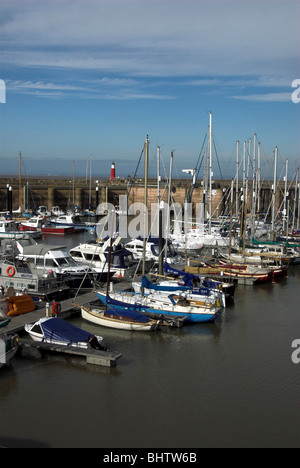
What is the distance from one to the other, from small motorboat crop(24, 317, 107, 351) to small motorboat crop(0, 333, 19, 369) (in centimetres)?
101

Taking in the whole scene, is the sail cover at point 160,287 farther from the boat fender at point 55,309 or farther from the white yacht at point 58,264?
the boat fender at point 55,309

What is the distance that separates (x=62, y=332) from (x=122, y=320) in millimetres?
2519

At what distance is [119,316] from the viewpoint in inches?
664

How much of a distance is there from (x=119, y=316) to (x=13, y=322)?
3393 mm

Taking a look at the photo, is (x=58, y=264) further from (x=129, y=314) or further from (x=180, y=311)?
(x=180, y=311)

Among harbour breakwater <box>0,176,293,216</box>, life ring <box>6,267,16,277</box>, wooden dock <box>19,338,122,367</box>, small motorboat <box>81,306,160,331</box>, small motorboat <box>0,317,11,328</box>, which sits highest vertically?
harbour breakwater <box>0,176,293,216</box>

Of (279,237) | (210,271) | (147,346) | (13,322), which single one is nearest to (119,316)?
(147,346)

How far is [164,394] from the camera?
12648mm

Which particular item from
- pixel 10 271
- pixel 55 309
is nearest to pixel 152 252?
pixel 10 271

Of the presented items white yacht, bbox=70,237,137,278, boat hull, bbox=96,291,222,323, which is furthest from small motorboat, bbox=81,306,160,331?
white yacht, bbox=70,237,137,278

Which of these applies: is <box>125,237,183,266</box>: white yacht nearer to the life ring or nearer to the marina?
the marina

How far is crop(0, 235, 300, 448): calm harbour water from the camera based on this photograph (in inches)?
422

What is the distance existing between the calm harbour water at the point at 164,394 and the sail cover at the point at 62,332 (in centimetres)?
56
